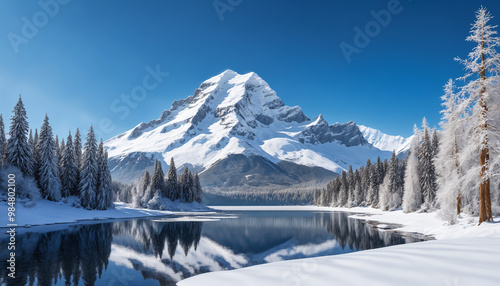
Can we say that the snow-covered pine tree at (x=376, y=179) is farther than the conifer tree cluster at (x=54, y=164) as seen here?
Yes

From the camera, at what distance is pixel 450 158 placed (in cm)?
2803

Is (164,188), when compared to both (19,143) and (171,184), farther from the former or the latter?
(19,143)

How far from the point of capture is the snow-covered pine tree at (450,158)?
2166 cm

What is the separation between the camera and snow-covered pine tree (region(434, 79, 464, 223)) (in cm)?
2166

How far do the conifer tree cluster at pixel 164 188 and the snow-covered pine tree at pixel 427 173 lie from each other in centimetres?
6877

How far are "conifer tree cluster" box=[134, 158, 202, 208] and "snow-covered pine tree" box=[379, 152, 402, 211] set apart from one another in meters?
62.1

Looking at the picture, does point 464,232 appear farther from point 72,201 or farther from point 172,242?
point 72,201

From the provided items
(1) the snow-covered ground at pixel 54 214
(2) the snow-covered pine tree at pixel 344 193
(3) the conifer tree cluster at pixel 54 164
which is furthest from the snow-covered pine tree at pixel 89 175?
(2) the snow-covered pine tree at pixel 344 193

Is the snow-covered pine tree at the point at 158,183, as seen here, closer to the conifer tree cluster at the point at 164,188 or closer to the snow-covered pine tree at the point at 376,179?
the conifer tree cluster at the point at 164,188

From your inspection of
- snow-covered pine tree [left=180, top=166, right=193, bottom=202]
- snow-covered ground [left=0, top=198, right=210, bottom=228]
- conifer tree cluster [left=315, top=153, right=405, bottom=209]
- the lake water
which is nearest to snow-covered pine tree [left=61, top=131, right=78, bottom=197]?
snow-covered ground [left=0, top=198, right=210, bottom=228]

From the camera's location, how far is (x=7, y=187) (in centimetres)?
4488

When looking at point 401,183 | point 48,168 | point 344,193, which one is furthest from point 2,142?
point 344,193

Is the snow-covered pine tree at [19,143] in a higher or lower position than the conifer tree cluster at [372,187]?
higher

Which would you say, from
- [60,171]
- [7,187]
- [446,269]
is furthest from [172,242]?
[60,171]
